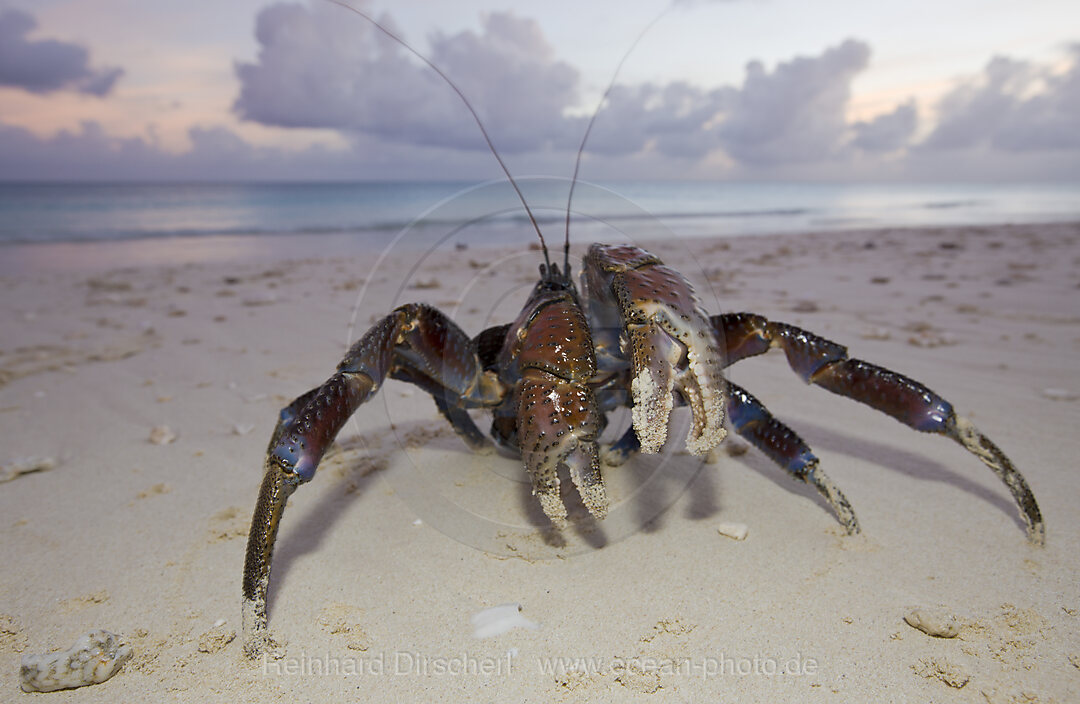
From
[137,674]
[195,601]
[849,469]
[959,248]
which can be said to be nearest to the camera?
[137,674]

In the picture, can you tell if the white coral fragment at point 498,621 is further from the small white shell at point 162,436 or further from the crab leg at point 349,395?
the small white shell at point 162,436

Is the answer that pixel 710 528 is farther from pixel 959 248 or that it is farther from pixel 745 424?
pixel 959 248

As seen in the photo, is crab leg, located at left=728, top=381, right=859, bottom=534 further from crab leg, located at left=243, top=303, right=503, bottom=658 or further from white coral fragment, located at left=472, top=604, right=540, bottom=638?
white coral fragment, located at left=472, top=604, right=540, bottom=638

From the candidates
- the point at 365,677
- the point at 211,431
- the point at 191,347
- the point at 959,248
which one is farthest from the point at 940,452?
the point at 959,248

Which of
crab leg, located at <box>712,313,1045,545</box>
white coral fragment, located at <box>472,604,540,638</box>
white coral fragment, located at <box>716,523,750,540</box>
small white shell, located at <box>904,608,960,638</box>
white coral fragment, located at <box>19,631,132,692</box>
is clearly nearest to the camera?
white coral fragment, located at <box>19,631,132,692</box>

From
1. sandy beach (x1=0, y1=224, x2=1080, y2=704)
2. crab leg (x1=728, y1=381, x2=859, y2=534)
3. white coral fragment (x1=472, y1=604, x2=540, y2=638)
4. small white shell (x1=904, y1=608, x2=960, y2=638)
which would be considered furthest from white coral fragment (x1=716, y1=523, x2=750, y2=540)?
white coral fragment (x1=472, y1=604, x2=540, y2=638)
